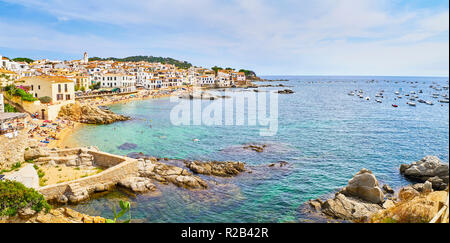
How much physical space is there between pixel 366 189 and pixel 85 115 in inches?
1428

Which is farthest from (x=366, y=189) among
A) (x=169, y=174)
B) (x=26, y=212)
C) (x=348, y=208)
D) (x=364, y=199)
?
(x=26, y=212)

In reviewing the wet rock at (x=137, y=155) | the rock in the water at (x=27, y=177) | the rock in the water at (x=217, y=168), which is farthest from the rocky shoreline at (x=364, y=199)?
the rock in the water at (x=27, y=177)

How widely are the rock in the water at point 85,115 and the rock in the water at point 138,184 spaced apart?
2412 centimetres

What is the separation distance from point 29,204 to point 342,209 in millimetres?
14085

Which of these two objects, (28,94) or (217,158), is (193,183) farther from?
(28,94)

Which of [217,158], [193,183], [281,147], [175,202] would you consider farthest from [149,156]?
[281,147]

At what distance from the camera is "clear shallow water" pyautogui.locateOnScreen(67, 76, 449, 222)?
588 inches

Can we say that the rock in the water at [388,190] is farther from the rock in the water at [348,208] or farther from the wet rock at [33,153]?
the wet rock at [33,153]

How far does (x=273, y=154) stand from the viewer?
83.9 feet

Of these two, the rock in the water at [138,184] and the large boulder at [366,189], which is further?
the rock in the water at [138,184]

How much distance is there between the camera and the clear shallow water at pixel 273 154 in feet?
49.0

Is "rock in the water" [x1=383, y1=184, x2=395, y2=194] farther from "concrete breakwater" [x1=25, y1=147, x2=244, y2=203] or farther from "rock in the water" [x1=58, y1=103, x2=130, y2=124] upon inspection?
"rock in the water" [x1=58, y1=103, x2=130, y2=124]

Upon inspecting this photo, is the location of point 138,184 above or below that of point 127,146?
below

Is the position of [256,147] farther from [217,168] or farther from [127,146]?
[127,146]
